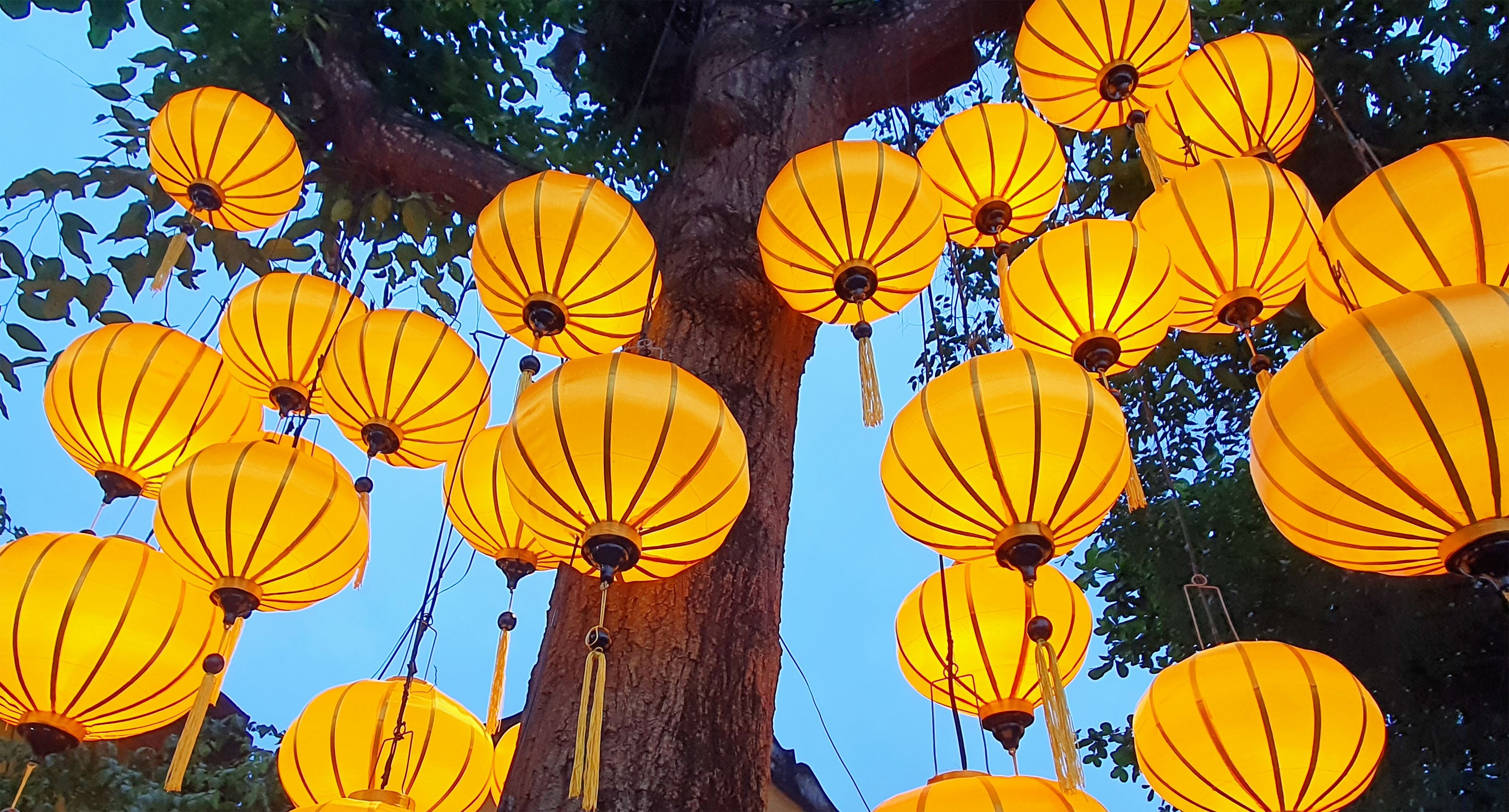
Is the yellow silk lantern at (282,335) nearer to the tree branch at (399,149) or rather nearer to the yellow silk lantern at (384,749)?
the tree branch at (399,149)

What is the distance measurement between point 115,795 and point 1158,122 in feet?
13.9

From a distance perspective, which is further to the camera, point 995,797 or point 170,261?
point 170,261

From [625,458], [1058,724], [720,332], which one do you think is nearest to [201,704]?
[625,458]

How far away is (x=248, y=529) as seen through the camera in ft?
6.60

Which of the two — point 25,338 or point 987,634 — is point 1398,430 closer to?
point 987,634

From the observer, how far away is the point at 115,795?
11.9ft

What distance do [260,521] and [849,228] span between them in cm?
135

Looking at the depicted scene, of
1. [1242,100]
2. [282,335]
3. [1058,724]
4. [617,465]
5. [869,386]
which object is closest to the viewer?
[617,465]

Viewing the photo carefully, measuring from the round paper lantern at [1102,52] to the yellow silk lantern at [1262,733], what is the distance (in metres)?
1.60

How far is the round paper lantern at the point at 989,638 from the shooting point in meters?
2.21

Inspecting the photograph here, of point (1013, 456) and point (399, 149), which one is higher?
point (399, 149)

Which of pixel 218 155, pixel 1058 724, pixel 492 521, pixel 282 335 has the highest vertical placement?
pixel 218 155

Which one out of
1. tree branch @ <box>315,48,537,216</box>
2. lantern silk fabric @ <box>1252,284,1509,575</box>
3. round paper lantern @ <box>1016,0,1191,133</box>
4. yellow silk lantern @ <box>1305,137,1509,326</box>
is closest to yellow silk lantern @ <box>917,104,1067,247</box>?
round paper lantern @ <box>1016,0,1191,133</box>

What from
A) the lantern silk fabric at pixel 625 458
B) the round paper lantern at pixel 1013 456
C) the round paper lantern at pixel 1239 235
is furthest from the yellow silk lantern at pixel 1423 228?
the lantern silk fabric at pixel 625 458
